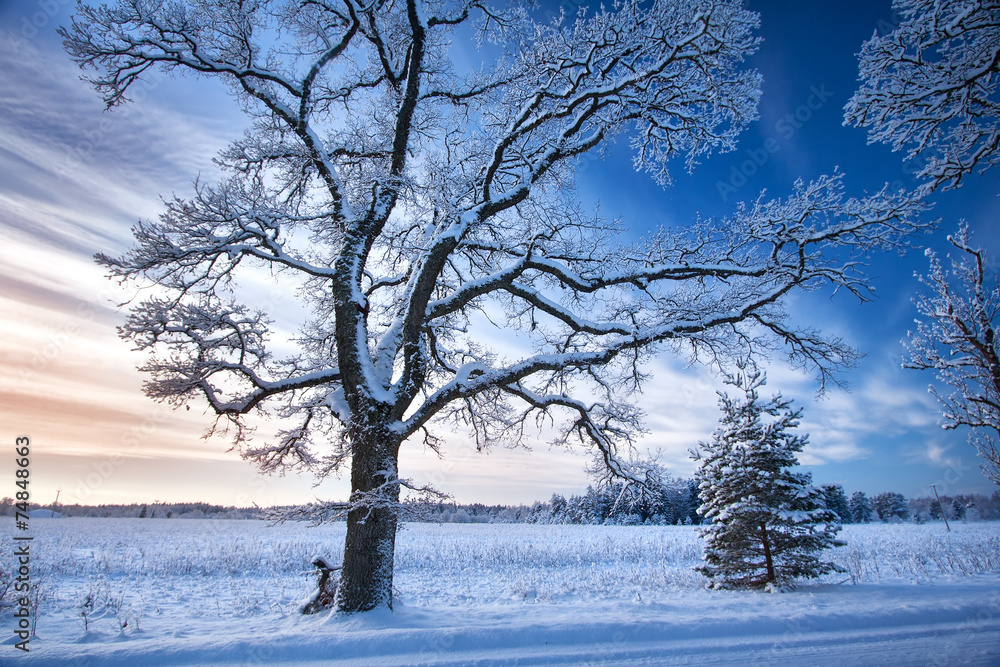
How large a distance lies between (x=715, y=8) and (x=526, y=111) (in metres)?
3.18

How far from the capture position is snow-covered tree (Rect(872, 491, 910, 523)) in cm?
8169

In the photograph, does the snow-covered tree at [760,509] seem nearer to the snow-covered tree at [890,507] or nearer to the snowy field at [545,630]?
the snowy field at [545,630]

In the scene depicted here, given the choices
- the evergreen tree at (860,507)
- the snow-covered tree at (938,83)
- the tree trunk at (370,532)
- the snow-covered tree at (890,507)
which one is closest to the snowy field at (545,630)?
the tree trunk at (370,532)

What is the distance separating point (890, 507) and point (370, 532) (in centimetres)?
11135

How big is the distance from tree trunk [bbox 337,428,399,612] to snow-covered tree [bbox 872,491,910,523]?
10999 cm

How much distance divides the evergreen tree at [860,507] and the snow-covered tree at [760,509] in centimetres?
8885

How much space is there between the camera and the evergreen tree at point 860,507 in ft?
245

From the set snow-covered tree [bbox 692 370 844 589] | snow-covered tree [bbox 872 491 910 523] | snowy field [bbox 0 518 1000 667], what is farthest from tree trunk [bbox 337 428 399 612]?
snow-covered tree [bbox 872 491 910 523]

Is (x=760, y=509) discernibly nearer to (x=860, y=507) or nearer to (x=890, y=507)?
(x=860, y=507)

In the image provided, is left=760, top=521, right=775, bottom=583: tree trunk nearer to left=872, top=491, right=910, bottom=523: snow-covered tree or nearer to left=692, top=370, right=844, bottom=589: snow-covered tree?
left=692, top=370, right=844, bottom=589: snow-covered tree

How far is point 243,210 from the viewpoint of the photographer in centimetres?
625

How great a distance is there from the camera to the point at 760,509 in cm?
888

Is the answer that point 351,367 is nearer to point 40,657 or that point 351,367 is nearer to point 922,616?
point 40,657

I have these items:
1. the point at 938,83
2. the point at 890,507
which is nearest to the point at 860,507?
the point at 890,507
